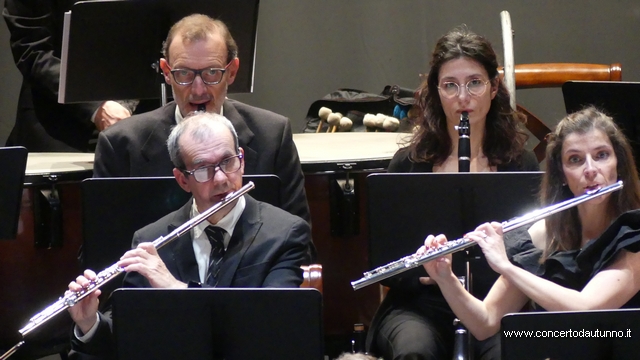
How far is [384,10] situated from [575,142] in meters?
2.88

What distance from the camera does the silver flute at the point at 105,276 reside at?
235cm

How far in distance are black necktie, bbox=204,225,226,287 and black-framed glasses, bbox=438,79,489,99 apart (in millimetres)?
919

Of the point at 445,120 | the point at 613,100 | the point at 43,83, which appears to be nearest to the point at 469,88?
the point at 445,120

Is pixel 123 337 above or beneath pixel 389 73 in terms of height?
beneath

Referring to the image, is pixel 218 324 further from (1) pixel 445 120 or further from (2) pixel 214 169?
(1) pixel 445 120

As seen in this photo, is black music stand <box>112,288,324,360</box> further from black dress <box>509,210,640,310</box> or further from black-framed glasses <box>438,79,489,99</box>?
black-framed glasses <box>438,79,489,99</box>

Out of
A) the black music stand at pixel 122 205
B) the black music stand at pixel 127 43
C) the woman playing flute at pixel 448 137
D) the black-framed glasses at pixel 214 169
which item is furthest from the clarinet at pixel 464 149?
the black music stand at pixel 127 43

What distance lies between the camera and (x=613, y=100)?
123 inches

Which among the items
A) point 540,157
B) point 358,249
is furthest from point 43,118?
point 540,157

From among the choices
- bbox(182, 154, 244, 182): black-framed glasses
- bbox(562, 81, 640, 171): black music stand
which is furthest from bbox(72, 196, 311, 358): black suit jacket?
bbox(562, 81, 640, 171): black music stand

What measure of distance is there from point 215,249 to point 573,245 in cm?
90

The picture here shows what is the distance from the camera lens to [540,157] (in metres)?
4.04

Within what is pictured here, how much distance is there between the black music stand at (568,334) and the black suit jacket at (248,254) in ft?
2.14

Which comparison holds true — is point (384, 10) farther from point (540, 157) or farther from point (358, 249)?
point (358, 249)
